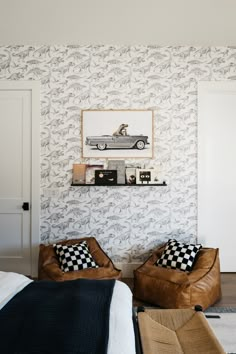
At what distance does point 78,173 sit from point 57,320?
228cm

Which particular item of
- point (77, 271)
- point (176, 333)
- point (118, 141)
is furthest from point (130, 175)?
point (176, 333)

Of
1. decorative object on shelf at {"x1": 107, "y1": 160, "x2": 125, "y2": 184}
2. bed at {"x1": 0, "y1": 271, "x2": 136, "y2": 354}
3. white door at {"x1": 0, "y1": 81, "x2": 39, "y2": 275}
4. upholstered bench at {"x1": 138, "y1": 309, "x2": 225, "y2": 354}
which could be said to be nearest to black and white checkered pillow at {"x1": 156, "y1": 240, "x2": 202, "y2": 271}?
decorative object on shelf at {"x1": 107, "y1": 160, "x2": 125, "y2": 184}

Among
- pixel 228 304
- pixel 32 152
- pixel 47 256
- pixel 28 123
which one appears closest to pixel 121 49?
pixel 28 123

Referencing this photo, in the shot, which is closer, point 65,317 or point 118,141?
point 65,317

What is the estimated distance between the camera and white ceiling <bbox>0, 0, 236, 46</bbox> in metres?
2.59

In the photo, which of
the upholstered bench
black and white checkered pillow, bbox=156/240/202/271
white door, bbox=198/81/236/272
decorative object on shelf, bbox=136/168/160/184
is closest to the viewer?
the upholstered bench

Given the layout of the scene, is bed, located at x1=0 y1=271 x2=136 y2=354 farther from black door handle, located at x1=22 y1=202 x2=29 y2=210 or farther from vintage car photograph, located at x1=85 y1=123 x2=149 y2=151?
vintage car photograph, located at x1=85 y1=123 x2=149 y2=151

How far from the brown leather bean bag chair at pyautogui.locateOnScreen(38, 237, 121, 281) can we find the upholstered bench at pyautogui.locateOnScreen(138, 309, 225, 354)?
1.13 metres

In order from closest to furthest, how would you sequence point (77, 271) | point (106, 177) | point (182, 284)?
1. point (182, 284)
2. point (77, 271)
3. point (106, 177)

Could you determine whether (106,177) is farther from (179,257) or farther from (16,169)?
(179,257)

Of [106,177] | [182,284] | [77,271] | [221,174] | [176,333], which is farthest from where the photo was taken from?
[221,174]

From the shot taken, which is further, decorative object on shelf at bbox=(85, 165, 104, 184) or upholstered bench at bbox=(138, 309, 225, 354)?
decorative object on shelf at bbox=(85, 165, 104, 184)

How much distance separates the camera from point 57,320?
1.16 metres

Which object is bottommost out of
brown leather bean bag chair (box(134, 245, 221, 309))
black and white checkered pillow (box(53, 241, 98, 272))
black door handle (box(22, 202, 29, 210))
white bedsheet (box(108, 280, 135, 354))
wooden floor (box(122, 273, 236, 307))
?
wooden floor (box(122, 273, 236, 307))
